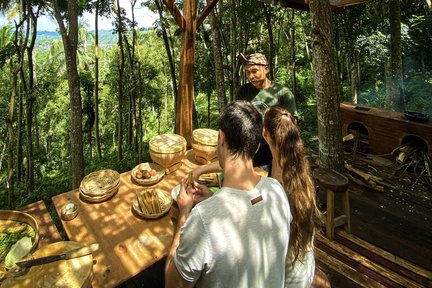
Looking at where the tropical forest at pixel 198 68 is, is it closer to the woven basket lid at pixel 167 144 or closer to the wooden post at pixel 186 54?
the wooden post at pixel 186 54

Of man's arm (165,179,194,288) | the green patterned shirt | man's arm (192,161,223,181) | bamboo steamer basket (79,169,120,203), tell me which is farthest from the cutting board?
the green patterned shirt

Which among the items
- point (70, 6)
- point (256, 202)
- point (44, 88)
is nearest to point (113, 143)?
point (44, 88)

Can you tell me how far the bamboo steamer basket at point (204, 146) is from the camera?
2.70 m

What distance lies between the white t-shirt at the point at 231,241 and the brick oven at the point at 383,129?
500 centimetres

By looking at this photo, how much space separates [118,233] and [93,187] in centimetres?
54

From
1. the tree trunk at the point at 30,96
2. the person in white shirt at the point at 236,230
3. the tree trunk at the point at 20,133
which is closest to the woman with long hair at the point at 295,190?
the person in white shirt at the point at 236,230

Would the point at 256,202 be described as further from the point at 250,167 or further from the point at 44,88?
the point at 44,88

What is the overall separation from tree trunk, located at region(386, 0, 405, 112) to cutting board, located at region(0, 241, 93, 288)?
8996mm

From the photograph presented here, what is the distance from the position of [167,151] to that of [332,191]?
1.84m

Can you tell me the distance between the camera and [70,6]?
215 inches

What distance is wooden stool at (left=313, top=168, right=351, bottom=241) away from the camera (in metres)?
2.97

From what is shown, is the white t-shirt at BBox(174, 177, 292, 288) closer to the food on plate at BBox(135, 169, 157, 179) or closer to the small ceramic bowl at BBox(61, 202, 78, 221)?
the small ceramic bowl at BBox(61, 202, 78, 221)

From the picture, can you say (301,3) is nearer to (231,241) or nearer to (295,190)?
(295,190)

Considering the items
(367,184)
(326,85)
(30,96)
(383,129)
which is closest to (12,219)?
(326,85)
